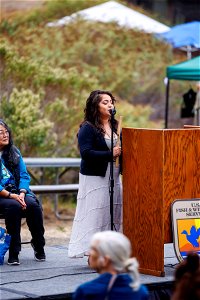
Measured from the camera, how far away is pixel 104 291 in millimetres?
5633

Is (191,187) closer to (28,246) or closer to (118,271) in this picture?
(28,246)

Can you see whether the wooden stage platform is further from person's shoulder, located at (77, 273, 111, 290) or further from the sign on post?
person's shoulder, located at (77, 273, 111, 290)

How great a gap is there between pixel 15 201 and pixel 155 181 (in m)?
1.37

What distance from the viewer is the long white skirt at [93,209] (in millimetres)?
9172

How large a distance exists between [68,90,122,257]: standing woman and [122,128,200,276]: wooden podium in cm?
24

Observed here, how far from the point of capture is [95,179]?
9.16 meters

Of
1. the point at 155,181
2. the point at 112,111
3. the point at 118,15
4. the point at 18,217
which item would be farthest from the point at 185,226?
the point at 118,15

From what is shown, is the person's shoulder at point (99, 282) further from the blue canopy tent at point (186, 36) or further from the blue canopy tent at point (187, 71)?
the blue canopy tent at point (186, 36)

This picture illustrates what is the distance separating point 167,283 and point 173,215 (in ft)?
2.15

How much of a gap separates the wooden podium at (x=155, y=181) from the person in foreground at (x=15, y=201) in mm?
967

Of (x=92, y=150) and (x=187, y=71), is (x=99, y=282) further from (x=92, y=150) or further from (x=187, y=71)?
(x=187, y=71)

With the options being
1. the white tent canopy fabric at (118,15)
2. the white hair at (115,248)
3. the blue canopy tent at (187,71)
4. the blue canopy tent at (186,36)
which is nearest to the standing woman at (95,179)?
the white hair at (115,248)

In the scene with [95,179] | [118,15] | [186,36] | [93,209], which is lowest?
[93,209]

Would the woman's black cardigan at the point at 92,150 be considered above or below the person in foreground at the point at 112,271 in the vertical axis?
above
